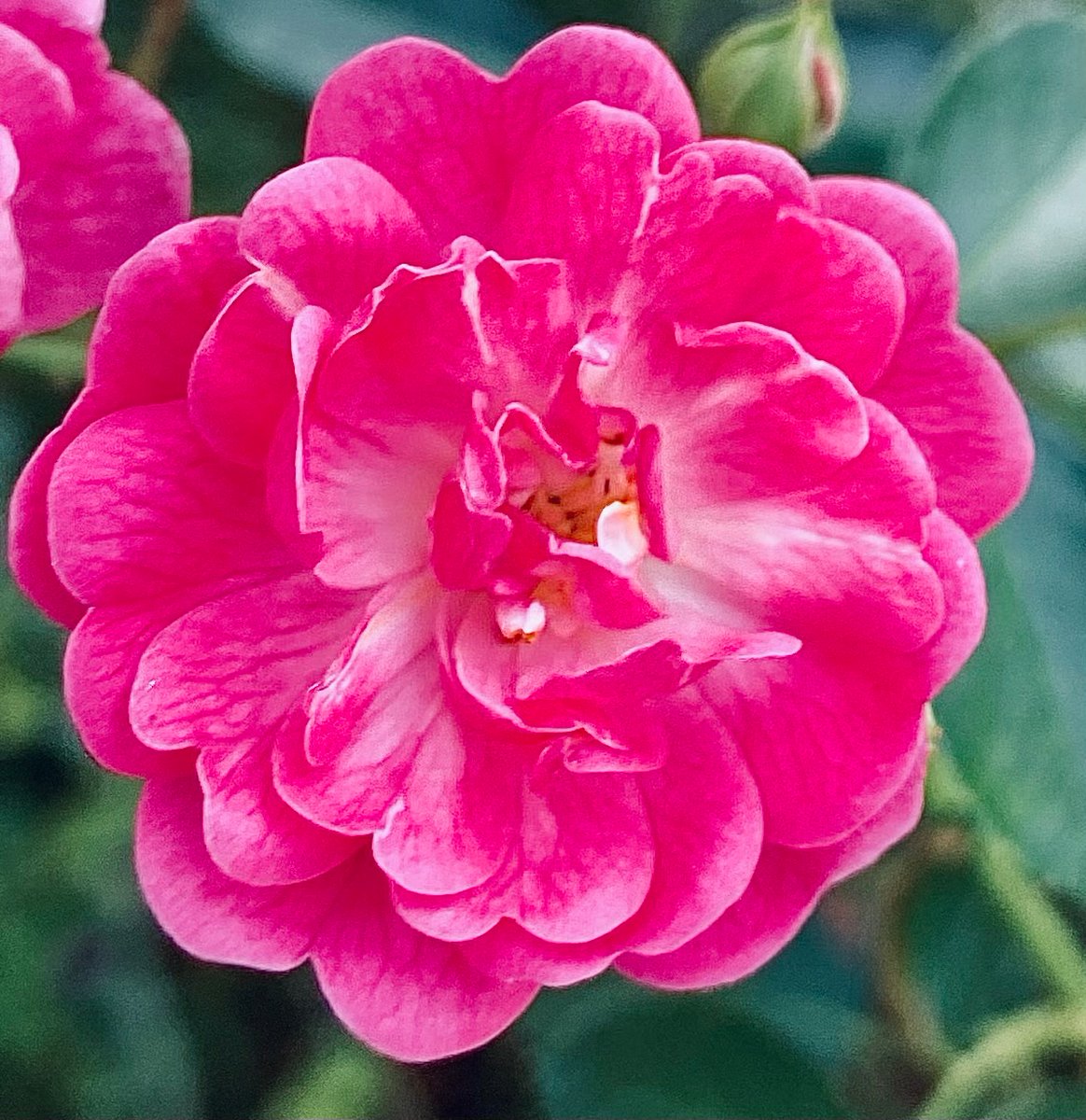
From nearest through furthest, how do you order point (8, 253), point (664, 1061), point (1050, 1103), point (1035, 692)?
point (8, 253) < point (1035, 692) < point (1050, 1103) < point (664, 1061)

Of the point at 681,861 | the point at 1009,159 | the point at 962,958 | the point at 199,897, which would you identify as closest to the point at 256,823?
the point at 199,897

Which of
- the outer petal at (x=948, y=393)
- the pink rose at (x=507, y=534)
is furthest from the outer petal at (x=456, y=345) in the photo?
the outer petal at (x=948, y=393)

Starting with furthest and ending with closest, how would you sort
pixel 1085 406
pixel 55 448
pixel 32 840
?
1. pixel 32 840
2. pixel 1085 406
3. pixel 55 448

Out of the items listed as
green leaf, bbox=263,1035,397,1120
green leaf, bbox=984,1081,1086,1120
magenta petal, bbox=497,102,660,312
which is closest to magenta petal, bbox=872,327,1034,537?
magenta petal, bbox=497,102,660,312

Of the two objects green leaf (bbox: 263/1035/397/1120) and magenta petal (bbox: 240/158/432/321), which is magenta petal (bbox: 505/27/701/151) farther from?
green leaf (bbox: 263/1035/397/1120)

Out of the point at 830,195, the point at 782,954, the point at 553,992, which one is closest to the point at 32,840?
the point at 553,992

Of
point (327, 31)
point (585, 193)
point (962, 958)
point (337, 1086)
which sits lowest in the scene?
point (337, 1086)

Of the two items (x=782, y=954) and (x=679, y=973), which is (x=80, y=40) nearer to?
(x=679, y=973)

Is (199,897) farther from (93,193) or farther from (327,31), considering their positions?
(327,31)
